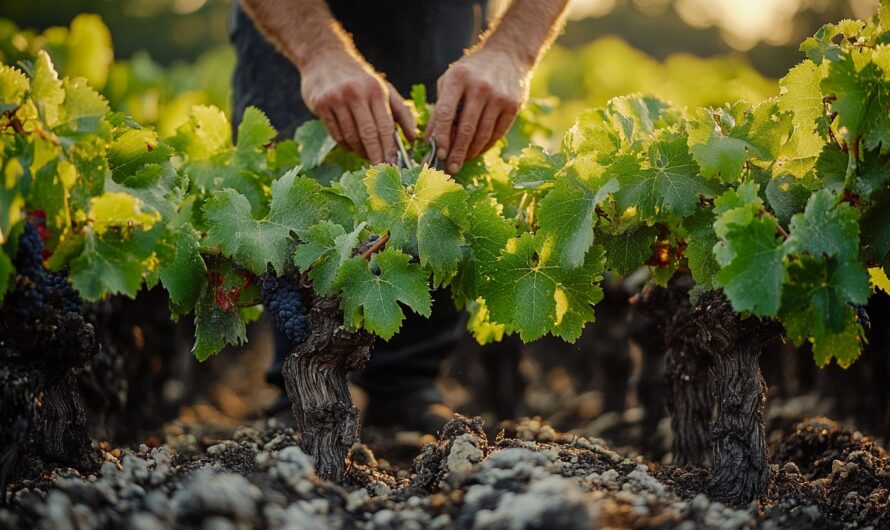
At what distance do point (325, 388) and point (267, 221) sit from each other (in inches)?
18.0

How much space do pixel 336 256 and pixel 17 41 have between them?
10.9ft

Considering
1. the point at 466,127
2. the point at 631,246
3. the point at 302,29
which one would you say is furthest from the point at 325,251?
the point at 302,29

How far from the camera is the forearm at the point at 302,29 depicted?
285 cm

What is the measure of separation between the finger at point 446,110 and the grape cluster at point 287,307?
678 millimetres

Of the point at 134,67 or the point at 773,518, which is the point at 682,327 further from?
the point at 134,67

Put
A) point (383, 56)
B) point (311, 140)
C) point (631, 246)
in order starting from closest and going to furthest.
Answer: point (631, 246) < point (311, 140) < point (383, 56)

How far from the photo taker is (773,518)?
206cm

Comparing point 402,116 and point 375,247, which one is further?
point 402,116

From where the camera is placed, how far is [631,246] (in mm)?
2398

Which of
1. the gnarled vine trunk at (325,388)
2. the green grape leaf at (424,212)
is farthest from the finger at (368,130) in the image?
the gnarled vine trunk at (325,388)

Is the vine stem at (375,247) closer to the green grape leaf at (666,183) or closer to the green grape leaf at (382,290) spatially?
the green grape leaf at (382,290)

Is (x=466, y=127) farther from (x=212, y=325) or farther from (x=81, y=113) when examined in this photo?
(x=81, y=113)

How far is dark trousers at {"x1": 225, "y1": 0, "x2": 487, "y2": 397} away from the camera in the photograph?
3.50m

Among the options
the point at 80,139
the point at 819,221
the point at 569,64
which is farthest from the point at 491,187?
the point at 569,64
